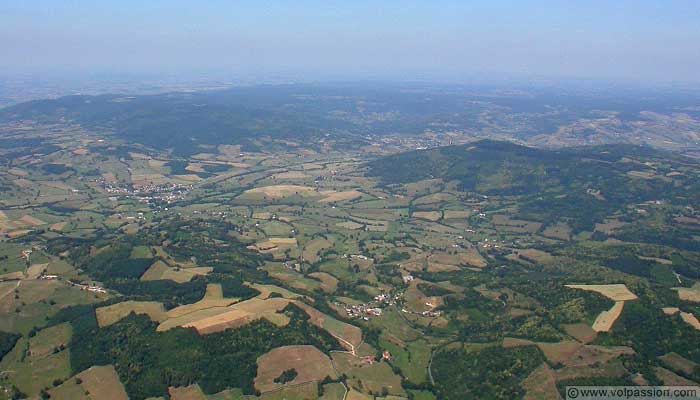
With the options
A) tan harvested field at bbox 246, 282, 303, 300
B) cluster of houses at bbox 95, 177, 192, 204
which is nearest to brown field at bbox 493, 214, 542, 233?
tan harvested field at bbox 246, 282, 303, 300

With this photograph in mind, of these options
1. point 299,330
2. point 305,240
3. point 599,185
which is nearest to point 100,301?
point 299,330

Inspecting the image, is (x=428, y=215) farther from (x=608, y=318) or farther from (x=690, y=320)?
(x=690, y=320)

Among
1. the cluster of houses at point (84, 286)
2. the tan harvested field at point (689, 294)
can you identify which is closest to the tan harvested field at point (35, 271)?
the cluster of houses at point (84, 286)

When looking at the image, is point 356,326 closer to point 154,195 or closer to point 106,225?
point 106,225

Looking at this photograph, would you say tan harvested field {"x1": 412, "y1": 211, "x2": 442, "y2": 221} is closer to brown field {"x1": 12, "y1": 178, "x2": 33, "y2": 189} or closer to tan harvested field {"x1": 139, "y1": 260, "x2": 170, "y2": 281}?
tan harvested field {"x1": 139, "y1": 260, "x2": 170, "y2": 281}

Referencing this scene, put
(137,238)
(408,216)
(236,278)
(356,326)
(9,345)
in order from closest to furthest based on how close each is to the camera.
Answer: (9,345) < (356,326) < (236,278) < (137,238) < (408,216)

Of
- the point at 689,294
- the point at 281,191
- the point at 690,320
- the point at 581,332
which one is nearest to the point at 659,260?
the point at 689,294
